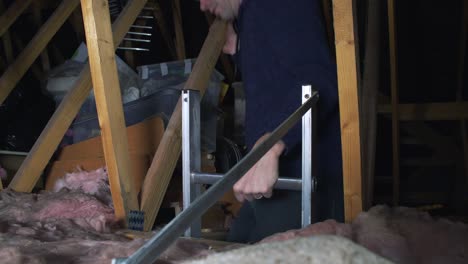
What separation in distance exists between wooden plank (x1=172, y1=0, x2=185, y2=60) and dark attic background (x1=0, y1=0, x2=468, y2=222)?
0.04 meters

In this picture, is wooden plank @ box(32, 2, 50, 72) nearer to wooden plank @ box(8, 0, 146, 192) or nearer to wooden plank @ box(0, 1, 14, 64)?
wooden plank @ box(0, 1, 14, 64)

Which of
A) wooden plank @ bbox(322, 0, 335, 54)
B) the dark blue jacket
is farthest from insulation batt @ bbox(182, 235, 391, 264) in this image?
wooden plank @ bbox(322, 0, 335, 54)

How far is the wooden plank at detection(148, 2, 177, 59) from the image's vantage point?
3.75 m

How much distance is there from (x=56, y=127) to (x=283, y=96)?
1.10 metres

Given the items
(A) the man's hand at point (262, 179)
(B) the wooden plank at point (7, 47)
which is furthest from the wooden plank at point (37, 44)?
(A) the man's hand at point (262, 179)

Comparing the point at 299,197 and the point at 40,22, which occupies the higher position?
the point at 40,22

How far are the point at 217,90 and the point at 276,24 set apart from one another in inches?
62.7

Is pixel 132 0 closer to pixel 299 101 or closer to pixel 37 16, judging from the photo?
pixel 299 101

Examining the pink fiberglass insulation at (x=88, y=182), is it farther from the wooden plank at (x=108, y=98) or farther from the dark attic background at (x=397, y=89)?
the dark attic background at (x=397, y=89)

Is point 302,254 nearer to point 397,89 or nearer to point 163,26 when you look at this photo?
point 397,89

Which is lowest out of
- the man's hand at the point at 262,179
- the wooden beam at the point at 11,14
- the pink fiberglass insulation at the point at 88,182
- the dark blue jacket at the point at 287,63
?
the pink fiberglass insulation at the point at 88,182

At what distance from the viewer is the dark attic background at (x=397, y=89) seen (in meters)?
2.93

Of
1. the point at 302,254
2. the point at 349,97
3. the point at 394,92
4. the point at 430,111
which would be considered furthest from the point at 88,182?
the point at 430,111

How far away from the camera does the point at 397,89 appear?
3137 mm
